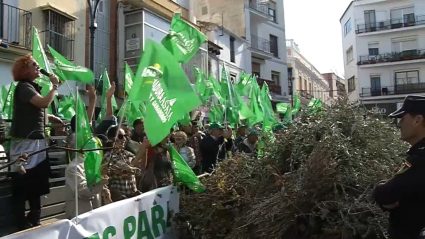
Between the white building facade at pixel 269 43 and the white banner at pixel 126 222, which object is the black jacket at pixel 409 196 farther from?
the white building facade at pixel 269 43

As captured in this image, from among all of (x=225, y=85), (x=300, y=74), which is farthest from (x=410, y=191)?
(x=300, y=74)

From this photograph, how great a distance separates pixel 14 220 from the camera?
12.4ft

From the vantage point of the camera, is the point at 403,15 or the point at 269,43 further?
the point at 403,15

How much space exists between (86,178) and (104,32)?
49.1 ft

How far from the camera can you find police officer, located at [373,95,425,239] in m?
2.26

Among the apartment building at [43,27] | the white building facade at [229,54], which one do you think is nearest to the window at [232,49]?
the white building facade at [229,54]

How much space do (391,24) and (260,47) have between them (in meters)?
16.3

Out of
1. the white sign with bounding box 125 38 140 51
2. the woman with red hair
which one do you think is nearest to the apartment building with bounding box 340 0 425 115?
the white sign with bounding box 125 38 140 51

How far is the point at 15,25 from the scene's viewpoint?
12656 mm

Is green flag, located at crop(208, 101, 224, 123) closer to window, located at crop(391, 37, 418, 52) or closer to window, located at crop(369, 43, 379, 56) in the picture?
window, located at crop(369, 43, 379, 56)

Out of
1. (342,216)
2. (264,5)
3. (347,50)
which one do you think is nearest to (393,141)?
(342,216)

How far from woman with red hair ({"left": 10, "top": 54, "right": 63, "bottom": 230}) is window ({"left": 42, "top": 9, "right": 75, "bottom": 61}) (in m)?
10.9

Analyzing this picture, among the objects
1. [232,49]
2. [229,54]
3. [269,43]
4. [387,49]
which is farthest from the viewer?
[387,49]

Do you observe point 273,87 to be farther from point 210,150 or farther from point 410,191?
point 410,191
